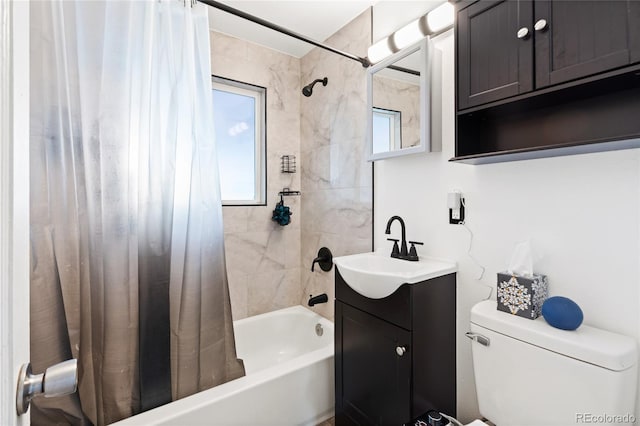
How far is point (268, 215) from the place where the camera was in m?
2.42

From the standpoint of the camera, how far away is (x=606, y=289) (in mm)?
1015

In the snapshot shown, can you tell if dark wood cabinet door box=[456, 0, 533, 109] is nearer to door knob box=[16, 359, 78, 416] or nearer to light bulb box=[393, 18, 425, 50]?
light bulb box=[393, 18, 425, 50]

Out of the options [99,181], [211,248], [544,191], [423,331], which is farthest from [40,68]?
[544,191]

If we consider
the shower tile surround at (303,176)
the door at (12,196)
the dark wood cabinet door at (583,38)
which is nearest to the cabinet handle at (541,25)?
the dark wood cabinet door at (583,38)

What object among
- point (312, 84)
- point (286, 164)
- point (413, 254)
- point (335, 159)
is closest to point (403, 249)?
point (413, 254)

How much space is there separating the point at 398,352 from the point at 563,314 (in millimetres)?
604

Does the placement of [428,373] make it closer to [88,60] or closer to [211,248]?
[211,248]

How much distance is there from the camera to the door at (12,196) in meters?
0.40

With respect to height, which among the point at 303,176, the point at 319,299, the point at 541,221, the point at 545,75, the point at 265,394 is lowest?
the point at 265,394

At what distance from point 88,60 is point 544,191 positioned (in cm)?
183

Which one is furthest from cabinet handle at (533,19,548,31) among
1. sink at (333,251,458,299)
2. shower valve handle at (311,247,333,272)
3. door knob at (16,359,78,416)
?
shower valve handle at (311,247,333,272)

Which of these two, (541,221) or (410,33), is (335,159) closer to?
(410,33)

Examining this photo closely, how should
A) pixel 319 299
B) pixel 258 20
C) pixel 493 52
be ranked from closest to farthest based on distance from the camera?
pixel 493 52, pixel 258 20, pixel 319 299

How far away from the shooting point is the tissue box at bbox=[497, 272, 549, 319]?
1076 millimetres
